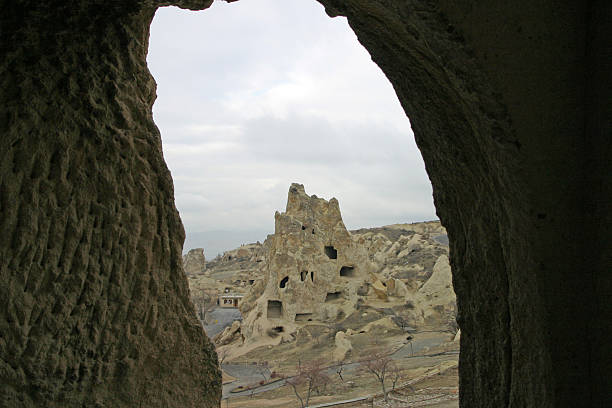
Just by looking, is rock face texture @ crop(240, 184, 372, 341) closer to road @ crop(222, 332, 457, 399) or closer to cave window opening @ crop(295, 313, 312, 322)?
cave window opening @ crop(295, 313, 312, 322)

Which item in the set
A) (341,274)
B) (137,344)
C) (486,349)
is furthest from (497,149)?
(341,274)

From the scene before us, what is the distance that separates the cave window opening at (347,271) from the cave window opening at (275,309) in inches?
120

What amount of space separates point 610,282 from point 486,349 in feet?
1.99

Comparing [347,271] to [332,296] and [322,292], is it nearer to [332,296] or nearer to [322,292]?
[332,296]

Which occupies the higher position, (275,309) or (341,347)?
(275,309)

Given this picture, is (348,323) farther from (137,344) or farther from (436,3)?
(436,3)

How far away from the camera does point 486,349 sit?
6.22ft

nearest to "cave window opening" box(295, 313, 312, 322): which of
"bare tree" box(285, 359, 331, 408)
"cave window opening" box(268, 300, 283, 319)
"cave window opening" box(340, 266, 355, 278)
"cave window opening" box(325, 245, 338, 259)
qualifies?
"cave window opening" box(268, 300, 283, 319)

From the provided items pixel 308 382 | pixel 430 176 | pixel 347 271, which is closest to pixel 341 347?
pixel 308 382

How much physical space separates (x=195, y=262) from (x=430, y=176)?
141ft

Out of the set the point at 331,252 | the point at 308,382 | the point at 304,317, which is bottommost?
the point at 308,382

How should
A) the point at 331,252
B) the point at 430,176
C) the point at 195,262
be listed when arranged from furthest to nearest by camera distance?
1. the point at 195,262
2. the point at 331,252
3. the point at 430,176

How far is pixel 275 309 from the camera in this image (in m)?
20.8

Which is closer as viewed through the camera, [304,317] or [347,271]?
[304,317]
